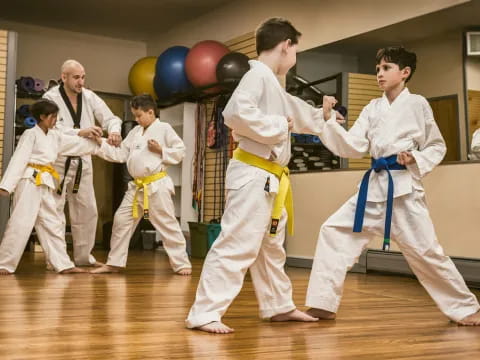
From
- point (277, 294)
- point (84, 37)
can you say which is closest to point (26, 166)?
point (277, 294)

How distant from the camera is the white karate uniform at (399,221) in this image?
8.69 ft

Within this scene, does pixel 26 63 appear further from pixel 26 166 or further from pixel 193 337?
pixel 193 337

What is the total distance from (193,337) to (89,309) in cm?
80

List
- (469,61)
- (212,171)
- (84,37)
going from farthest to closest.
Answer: (84,37)
(212,171)
(469,61)

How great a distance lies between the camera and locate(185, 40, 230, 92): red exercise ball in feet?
20.8

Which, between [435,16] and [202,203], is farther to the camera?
[202,203]

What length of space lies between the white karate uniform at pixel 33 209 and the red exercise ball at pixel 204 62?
2188 mm

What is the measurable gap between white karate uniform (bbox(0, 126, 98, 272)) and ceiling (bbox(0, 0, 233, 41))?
3295mm

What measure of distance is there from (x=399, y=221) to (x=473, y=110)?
1878mm

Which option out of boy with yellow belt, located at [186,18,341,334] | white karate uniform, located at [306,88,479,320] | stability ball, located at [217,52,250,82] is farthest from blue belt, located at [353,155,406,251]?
stability ball, located at [217,52,250,82]

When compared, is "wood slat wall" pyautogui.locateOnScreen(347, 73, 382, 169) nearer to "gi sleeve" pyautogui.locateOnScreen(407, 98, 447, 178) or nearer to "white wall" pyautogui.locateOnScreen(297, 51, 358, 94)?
"white wall" pyautogui.locateOnScreen(297, 51, 358, 94)

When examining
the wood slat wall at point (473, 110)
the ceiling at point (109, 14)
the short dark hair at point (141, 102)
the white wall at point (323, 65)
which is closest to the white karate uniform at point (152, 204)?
the short dark hair at point (141, 102)

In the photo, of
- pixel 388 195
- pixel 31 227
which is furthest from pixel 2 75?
pixel 388 195

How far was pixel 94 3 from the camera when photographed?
24.0 feet
